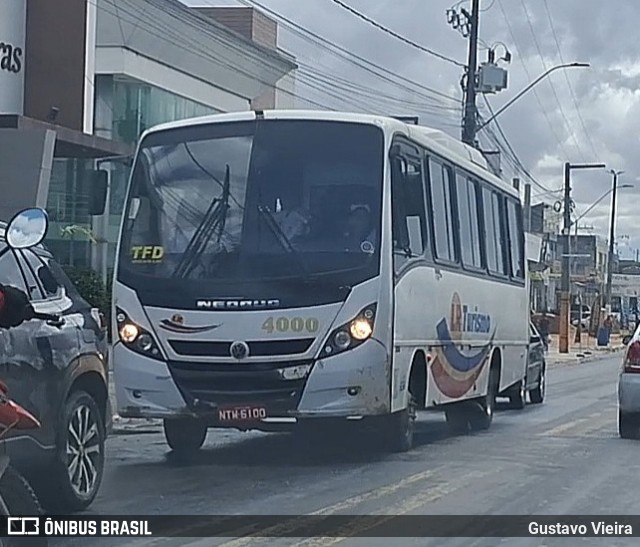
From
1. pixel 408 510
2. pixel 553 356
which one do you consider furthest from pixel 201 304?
pixel 553 356

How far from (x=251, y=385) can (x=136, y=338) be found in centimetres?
118

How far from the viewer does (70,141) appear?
29344 mm

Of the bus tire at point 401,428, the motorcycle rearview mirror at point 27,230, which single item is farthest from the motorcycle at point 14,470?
the bus tire at point 401,428

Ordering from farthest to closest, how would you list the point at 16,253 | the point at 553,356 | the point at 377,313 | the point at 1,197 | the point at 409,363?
the point at 553,356 → the point at 1,197 → the point at 409,363 → the point at 377,313 → the point at 16,253

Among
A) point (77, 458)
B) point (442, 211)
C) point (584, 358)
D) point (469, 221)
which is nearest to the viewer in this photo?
point (77, 458)

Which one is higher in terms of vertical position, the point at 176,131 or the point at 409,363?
the point at 176,131

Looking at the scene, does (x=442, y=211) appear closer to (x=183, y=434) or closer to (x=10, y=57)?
(x=183, y=434)

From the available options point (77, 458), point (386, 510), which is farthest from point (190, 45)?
point (77, 458)

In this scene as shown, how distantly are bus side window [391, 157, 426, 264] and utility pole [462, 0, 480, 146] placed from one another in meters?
15.8

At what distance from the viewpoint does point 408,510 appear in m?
10.4

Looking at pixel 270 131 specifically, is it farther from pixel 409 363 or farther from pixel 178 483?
pixel 178 483

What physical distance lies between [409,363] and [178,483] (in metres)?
2.99

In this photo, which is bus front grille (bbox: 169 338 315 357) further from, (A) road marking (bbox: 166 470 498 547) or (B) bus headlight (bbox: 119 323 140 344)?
(A) road marking (bbox: 166 470 498 547)

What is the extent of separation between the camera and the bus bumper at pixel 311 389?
1240 centimetres
